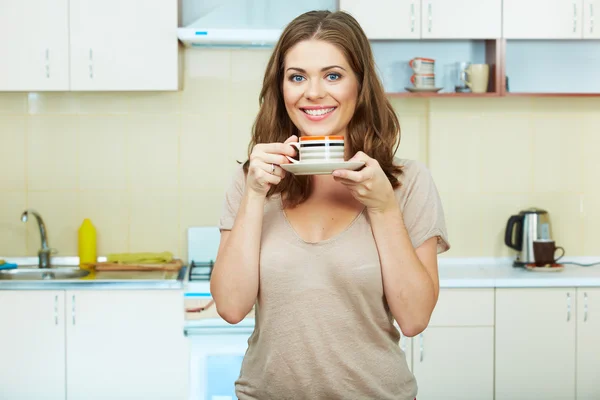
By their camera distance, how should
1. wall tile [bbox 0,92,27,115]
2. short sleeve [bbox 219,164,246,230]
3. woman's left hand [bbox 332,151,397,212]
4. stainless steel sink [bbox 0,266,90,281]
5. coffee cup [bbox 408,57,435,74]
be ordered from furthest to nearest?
1. wall tile [bbox 0,92,27,115]
2. stainless steel sink [bbox 0,266,90,281]
3. coffee cup [bbox 408,57,435,74]
4. short sleeve [bbox 219,164,246,230]
5. woman's left hand [bbox 332,151,397,212]

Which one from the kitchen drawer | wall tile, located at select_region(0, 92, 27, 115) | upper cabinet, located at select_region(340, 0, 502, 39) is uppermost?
upper cabinet, located at select_region(340, 0, 502, 39)

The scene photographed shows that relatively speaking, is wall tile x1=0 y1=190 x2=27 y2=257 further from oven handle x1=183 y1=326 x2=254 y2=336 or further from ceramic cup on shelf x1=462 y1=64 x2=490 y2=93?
ceramic cup on shelf x1=462 y1=64 x2=490 y2=93

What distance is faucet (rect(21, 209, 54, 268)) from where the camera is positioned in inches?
147

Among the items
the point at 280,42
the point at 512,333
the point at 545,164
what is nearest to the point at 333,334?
the point at 280,42

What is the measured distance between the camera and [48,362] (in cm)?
335

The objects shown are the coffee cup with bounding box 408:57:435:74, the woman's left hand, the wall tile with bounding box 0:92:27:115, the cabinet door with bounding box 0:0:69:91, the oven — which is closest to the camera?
the woman's left hand

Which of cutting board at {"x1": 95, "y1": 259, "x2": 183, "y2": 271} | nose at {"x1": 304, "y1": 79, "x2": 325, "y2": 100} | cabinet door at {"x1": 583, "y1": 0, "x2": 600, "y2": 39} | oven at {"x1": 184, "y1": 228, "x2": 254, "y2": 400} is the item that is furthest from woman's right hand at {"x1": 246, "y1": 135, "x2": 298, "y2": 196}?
cabinet door at {"x1": 583, "y1": 0, "x2": 600, "y2": 39}

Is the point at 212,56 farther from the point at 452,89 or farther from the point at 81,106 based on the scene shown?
the point at 452,89

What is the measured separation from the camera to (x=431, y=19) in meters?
3.54

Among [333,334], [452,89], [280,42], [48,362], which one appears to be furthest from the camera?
[452,89]

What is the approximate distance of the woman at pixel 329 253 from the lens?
144 cm

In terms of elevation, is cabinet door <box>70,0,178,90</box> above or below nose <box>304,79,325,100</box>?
above

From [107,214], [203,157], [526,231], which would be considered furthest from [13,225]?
[526,231]

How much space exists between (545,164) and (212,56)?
5.67ft
